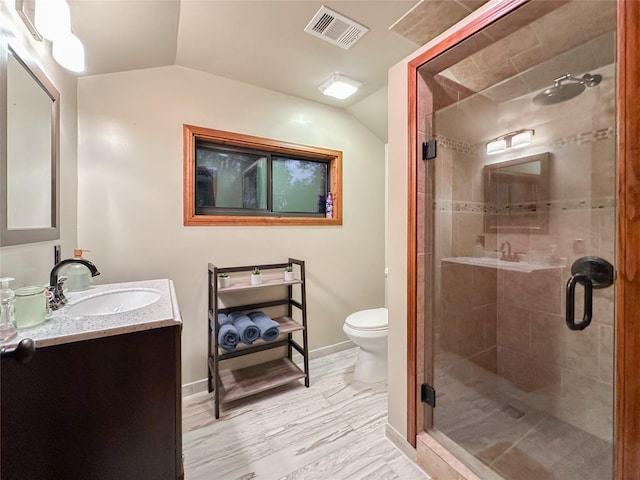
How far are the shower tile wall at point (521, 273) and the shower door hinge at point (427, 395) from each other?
4.3 inches

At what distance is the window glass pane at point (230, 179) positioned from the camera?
205cm

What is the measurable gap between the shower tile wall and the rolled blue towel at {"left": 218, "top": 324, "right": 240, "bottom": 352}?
3.84ft

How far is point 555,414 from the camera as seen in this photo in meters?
1.62

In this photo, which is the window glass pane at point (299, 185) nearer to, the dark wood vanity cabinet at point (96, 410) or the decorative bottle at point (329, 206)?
the decorative bottle at point (329, 206)

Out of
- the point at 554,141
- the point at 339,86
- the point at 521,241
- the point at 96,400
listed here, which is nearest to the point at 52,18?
the point at 96,400

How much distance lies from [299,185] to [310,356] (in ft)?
5.05

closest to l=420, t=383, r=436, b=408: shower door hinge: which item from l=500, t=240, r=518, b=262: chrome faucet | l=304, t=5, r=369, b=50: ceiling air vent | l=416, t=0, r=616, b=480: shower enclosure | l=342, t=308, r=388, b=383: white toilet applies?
l=416, t=0, r=616, b=480: shower enclosure

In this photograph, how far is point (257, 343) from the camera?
2109mm

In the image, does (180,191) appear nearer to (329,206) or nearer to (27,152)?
(27,152)

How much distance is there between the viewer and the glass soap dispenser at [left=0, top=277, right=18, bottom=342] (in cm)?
76

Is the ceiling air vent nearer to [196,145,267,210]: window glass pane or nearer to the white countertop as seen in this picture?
[196,145,267,210]: window glass pane

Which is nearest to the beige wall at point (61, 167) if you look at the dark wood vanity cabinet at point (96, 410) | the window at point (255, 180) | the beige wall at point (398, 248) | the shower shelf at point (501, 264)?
the dark wood vanity cabinet at point (96, 410)

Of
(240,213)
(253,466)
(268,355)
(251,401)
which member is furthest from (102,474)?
(240,213)

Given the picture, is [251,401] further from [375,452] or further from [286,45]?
[286,45]
